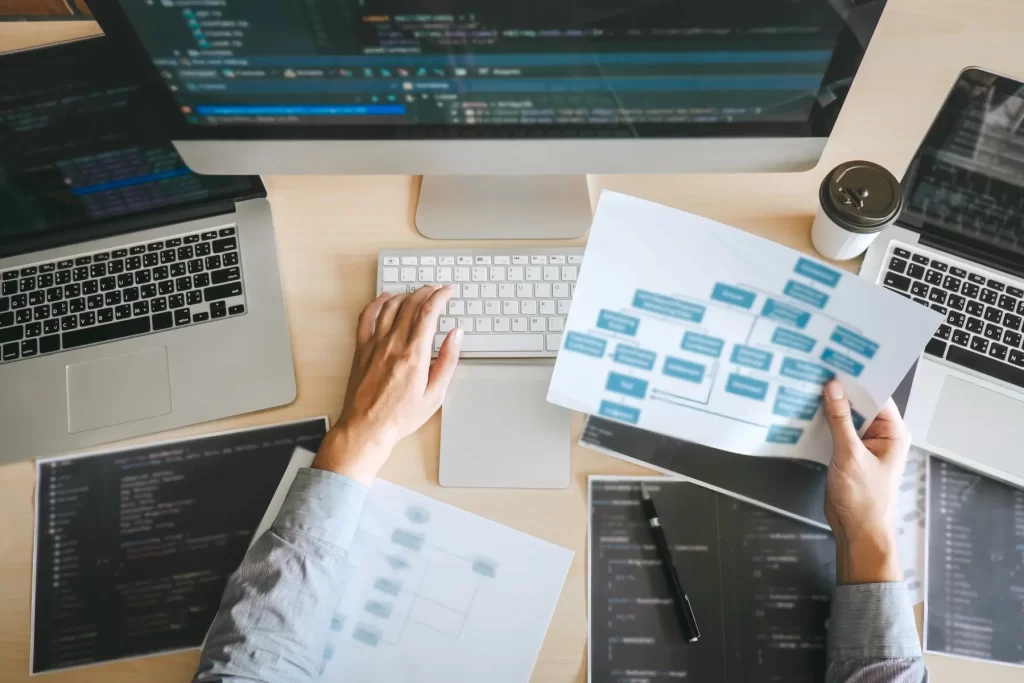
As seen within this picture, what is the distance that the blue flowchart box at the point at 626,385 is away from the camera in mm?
647

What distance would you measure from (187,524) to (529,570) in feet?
1.18

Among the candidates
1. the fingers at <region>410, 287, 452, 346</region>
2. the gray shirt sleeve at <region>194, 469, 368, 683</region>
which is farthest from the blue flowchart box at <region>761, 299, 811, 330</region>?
the gray shirt sleeve at <region>194, 469, 368, 683</region>

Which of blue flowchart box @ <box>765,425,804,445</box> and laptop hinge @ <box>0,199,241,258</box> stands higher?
laptop hinge @ <box>0,199,241,258</box>

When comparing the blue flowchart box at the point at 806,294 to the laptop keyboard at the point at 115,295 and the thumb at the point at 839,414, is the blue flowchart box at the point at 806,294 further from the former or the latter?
the laptop keyboard at the point at 115,295

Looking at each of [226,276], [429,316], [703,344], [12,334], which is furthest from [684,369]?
[12,334]

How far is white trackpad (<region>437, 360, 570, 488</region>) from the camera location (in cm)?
68

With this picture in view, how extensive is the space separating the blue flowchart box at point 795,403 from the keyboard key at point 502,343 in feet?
0.79

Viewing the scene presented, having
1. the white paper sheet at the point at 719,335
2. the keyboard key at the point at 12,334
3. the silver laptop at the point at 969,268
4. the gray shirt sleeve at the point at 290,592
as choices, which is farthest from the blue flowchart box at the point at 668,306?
the keyboard key at the point at 12,334

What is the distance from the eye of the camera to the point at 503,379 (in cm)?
70

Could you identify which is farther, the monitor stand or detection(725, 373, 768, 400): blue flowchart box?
the monitor stand

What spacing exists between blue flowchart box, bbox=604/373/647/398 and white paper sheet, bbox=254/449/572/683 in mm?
171

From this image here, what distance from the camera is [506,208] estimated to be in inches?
29.5

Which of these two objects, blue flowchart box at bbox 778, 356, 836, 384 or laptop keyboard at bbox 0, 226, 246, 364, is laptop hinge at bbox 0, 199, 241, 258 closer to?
laptop keyboard at bbox 0, 226, 246, 364

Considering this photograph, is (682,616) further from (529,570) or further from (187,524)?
(187,524)
